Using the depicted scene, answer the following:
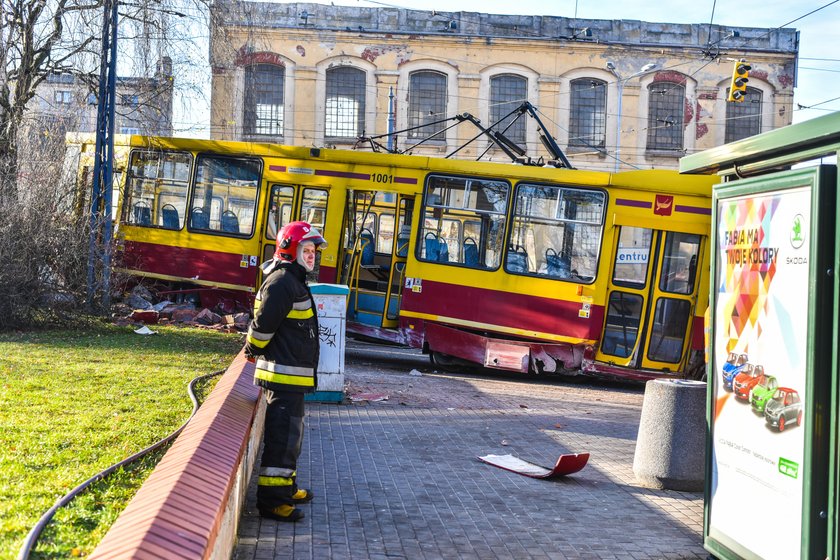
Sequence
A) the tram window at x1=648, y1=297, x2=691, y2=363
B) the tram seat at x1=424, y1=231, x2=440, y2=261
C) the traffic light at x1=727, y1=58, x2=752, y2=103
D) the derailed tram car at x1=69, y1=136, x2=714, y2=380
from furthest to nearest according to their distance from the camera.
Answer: the traffic light at x1=727, y1=58, x2=752, y2=103, the tram seat at x1=424, y1=231, x2=440, y2=261, the derailed tram car at x1=69, y1=136, x2=714, y2=380, the tram window at x1=648, y1=297, x2=691, y2=363

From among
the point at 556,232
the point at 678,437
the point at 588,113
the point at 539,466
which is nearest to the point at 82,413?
the point at 539,466

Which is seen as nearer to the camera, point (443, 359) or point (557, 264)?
point (557, 264)

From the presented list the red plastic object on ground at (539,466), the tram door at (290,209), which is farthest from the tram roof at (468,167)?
the red plastic object on ground at (539,466)

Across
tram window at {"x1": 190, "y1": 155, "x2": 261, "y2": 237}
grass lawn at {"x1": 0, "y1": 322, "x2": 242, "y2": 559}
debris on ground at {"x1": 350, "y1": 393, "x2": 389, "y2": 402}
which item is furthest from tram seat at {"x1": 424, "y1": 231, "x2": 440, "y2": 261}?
debris on ground at {"x1": 350, "y1": 393, "x2": 389, "y2": 402}

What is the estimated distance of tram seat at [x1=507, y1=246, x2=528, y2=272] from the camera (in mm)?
16312

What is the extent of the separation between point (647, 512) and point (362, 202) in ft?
34.5

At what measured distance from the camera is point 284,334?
662 cm

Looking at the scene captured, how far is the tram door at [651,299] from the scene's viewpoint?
51.4ft

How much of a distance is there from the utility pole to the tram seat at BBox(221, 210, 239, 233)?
1.94 meters

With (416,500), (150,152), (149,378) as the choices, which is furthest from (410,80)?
(416,500)

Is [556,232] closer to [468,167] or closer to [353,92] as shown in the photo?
[468,167]

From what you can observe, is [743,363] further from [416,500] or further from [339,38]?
[339,38]

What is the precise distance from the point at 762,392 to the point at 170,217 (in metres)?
14.6

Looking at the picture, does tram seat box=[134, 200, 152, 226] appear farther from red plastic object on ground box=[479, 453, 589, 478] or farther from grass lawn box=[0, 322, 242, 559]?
red plastic object on ground box=[479, 453, 589, 478]
